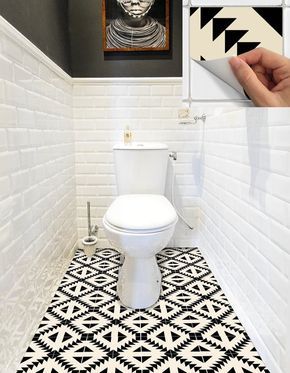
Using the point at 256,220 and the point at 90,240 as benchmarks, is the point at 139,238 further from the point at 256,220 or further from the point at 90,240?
the point at 90,240

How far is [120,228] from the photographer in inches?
56.1

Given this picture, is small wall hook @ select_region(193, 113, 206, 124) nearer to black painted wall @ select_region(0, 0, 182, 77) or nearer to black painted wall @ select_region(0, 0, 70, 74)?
black painted wall @ select_region(0, 0, 182, 77)

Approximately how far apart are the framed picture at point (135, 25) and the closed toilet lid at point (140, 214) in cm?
109

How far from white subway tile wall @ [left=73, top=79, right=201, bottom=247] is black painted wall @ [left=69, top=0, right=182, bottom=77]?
0.07 meters

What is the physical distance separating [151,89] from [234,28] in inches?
40.7

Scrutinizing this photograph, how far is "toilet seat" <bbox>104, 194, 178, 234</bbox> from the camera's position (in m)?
1.41

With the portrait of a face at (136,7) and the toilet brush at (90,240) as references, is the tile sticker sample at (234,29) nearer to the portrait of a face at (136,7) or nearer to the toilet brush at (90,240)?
the portrait of a face at (136,7)

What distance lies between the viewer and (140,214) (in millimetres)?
1487

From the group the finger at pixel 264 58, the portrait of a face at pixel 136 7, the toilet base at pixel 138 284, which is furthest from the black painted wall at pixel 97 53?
the toilet base at pixel 138 284

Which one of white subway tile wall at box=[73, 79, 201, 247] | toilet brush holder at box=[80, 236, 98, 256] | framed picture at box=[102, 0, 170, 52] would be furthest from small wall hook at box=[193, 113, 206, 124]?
toilet brush holder at box=[80, 236, 98, 256]

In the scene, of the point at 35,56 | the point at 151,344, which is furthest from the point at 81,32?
the point at 151,344

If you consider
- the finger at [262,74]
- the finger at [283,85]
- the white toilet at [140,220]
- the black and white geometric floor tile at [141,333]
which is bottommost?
the black and white geometric floor tile at [141,333]

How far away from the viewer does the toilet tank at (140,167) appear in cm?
197

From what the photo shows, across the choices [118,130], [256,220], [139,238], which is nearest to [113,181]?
A: [118,130]
